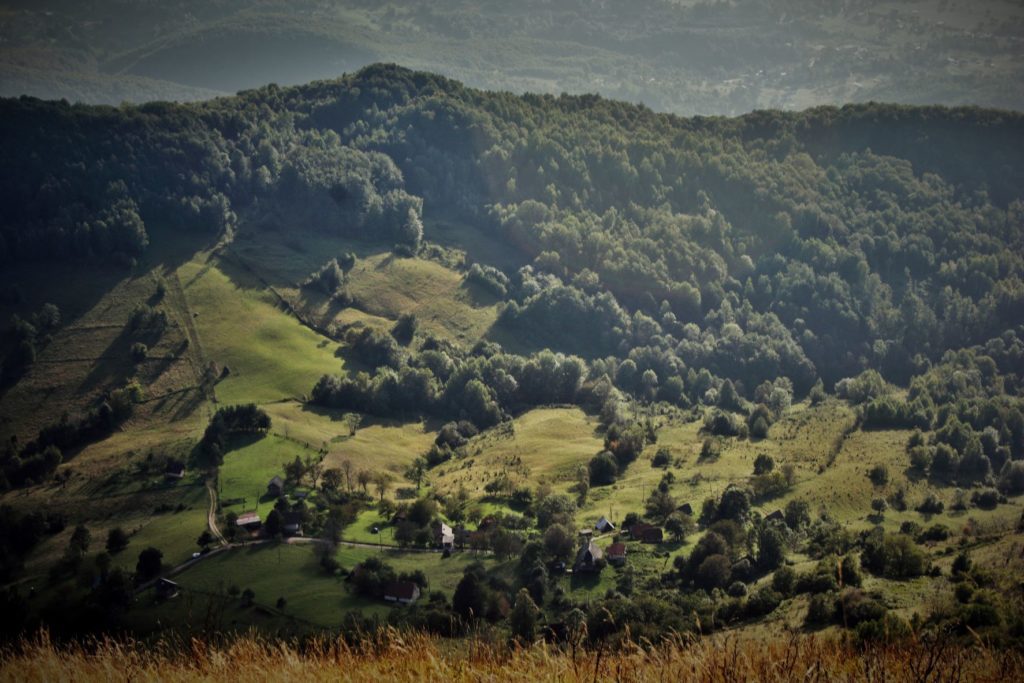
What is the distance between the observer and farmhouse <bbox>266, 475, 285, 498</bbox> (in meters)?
82.1

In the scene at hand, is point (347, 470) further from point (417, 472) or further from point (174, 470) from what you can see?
point (174, 470)

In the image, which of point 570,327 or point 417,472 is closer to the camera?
point 417,472

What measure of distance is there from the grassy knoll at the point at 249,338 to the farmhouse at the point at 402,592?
52537mm

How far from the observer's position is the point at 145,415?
103188mm

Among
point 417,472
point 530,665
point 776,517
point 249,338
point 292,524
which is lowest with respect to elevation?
point 417,472

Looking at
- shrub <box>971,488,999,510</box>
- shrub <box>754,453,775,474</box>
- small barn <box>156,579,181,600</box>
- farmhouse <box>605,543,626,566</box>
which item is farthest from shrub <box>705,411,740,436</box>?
small barn <box>156,579,181,600</box>

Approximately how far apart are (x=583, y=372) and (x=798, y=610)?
7938cm

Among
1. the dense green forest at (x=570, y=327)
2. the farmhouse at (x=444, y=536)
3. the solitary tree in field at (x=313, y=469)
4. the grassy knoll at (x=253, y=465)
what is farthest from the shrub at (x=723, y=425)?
the grassy knoll at (x=253, y=465)

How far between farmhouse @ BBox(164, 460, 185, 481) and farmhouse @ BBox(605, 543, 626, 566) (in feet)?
137

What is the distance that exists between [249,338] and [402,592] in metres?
69.7

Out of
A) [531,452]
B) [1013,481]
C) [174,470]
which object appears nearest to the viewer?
[174,470]

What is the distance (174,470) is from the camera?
3381 inches

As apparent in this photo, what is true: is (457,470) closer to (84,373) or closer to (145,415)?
(145,415)

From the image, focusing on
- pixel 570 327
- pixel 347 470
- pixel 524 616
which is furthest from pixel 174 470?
pixel 570 327
